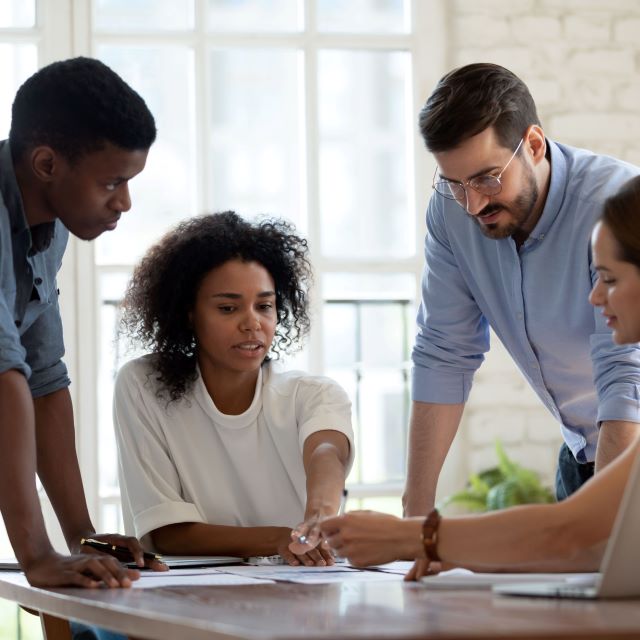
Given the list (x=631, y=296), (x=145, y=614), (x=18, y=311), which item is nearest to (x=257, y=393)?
(x=18, y=311)

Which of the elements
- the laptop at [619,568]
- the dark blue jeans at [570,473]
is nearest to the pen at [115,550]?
the laptop at [619,568]

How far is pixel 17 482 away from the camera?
153cm

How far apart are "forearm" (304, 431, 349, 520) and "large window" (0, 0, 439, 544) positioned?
5.40ft

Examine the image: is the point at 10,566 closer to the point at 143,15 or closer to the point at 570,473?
the point at 570,473

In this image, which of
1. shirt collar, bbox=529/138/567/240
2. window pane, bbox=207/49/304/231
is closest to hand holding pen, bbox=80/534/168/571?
shirt collar, bbox=529/138/567/240

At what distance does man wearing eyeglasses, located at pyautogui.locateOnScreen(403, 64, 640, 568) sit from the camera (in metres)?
2.01

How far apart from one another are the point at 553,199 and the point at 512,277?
16cm

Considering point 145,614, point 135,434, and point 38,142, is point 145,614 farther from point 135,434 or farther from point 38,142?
point 135,434

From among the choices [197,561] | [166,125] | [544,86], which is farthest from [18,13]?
[197,561]

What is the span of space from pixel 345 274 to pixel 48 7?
1.29 metres

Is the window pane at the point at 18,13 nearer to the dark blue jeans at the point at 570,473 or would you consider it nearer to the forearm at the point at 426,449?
the forearm at the point at 426,449

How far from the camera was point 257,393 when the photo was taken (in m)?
2.26

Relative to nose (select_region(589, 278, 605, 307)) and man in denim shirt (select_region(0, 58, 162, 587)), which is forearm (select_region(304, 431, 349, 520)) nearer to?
man in denim shirt (select_region(0, 58, 162, 587))

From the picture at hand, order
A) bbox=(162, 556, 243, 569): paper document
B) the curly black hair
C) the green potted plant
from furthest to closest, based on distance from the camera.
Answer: the green potted plant
the curly black hair
bbox=(162, 556, 243, 569): paper document
